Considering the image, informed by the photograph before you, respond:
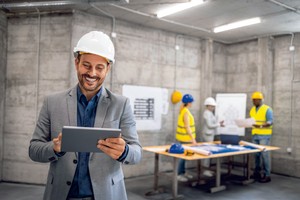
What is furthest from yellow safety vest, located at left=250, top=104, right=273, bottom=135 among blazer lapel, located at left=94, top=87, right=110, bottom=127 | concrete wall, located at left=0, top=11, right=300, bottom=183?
blazer lapel, located at left=94, top=87, right=110, bottom=127

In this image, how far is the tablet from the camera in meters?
1.28

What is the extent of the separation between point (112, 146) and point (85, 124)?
0.28 metres

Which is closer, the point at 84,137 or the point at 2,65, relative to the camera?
the point at 84,137

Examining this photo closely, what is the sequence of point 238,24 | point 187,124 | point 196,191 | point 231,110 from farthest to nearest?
point 231,110 < point 238,24 < point 187,124 < point 196,191

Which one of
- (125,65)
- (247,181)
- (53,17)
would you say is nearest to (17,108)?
(53,17)

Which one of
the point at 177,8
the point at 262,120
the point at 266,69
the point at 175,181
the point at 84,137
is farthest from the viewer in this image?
the point at 266,69

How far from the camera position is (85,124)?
60.0 inches

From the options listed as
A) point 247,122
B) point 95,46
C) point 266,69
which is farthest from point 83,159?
point 266,69

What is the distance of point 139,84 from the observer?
5.93 m

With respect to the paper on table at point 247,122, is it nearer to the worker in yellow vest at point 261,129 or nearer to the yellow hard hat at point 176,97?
the worker in yellow vest at point 261,129

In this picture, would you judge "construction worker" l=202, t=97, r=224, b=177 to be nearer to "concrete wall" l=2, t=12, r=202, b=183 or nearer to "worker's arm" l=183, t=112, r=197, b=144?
"worker's arm" l=183, t=112, r=197, b=144

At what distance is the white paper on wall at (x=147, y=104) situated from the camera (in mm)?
5773

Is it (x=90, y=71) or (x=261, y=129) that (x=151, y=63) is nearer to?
(x=261, y=129)

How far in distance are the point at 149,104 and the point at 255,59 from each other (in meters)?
3.19
